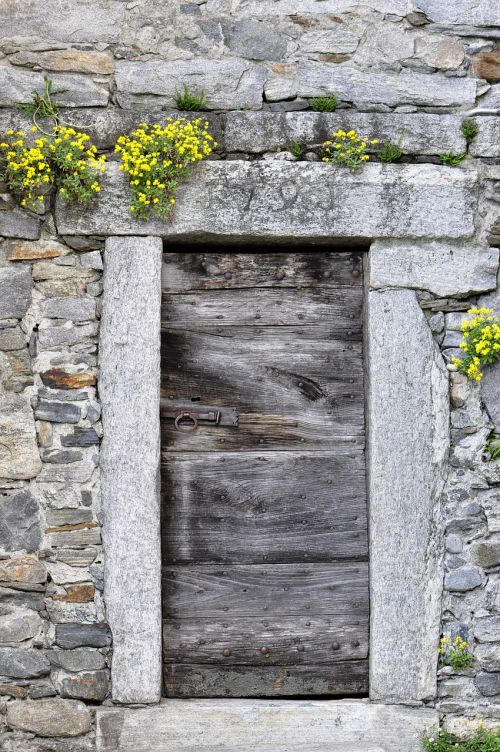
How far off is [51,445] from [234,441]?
0.74m

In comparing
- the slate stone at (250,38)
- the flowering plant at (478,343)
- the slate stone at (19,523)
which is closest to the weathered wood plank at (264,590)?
the slate stone at (19,523)

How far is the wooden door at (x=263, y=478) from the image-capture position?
11.3 feet

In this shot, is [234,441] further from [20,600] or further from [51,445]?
[20,600]

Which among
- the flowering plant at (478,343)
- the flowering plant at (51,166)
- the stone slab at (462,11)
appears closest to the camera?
the flowering plant at (51,166)

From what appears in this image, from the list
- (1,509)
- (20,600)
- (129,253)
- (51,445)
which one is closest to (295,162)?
(129,253)

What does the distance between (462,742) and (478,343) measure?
1.60m

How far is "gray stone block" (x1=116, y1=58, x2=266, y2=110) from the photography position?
10.8ft

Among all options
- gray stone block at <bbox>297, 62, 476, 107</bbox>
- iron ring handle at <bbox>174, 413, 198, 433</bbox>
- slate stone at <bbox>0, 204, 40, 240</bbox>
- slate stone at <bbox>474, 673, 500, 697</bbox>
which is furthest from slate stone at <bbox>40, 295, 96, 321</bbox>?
slate stone at <bbox>474, 673, 500, 697</bbox>

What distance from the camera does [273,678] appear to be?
3.47 m

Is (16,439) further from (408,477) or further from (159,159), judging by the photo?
(408,477)

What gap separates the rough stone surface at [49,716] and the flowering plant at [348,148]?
2.37 m

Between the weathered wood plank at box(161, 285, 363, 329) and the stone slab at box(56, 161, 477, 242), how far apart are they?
246mm

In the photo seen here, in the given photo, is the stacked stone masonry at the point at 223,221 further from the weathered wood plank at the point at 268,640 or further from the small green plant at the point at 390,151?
the weathered wood plank at the point at 268,640

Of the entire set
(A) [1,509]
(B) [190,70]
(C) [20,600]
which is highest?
(B) [190,70]
